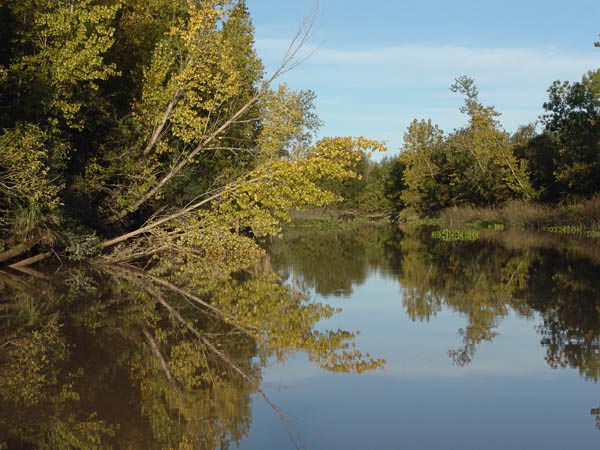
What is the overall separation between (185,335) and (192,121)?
35.4 feet

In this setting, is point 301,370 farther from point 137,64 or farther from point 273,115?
point 137,64

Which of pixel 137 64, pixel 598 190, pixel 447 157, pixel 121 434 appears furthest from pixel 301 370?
pixel 447 157

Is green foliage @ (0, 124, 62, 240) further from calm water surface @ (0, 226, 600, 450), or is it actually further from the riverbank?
the riverbank

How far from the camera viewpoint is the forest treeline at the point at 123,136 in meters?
16.6

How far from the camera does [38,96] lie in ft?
54.5

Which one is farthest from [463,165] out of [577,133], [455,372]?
[455,372]

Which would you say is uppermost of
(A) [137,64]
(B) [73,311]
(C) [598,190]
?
(A) [137,64]

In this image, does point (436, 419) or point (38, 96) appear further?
point (38, 96)

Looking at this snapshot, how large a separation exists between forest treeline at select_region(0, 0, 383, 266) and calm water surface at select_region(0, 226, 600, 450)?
3403 millimetres

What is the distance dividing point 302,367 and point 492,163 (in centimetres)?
5216

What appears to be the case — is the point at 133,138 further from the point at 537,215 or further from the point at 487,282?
the point at 537,215

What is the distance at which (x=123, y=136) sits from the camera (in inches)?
809

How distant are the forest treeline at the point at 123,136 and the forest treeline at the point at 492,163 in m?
31.7

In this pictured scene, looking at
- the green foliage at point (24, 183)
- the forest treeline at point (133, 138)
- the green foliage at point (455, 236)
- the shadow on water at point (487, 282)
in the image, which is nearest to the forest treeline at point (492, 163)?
the green foliage at point (455, 236)
